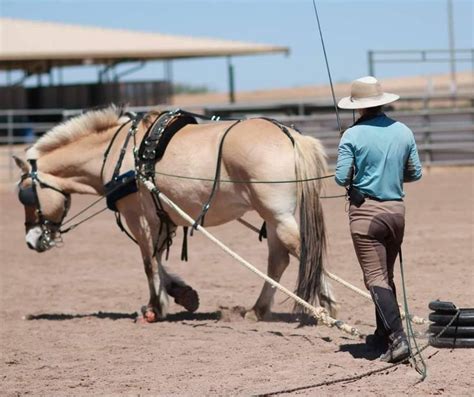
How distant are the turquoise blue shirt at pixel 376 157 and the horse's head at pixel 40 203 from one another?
3906mm

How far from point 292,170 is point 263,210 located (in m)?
0.41

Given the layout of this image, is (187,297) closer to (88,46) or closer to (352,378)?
(352,378)

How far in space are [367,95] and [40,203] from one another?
13.5 feet

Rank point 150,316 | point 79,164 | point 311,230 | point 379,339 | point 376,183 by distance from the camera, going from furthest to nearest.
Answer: point 79,164 → point 150,316 → point 311,230 → point 379,339 → point 376,183

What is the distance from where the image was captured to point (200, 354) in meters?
7.02

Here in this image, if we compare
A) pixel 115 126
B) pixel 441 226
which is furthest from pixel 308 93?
pixel 115 126

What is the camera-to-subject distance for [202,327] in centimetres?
823

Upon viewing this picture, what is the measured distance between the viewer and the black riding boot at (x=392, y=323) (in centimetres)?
607

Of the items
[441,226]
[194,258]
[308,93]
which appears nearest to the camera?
[194,258]

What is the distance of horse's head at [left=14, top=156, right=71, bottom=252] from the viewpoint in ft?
30.6

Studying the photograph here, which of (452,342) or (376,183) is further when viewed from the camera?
(452,342)

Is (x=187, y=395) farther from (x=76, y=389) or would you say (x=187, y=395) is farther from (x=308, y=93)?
(x=308, y=93)

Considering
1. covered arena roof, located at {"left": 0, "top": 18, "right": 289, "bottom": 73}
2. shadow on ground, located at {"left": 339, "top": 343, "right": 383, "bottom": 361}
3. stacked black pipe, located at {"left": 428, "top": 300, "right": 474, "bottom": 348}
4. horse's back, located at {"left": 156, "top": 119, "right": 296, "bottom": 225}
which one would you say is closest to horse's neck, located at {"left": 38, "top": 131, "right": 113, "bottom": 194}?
horse's back, located at {"left": 156, "top": 119, "right": 296, "bottom": 225}

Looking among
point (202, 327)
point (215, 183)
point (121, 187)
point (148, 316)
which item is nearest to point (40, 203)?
point (121, 187)
